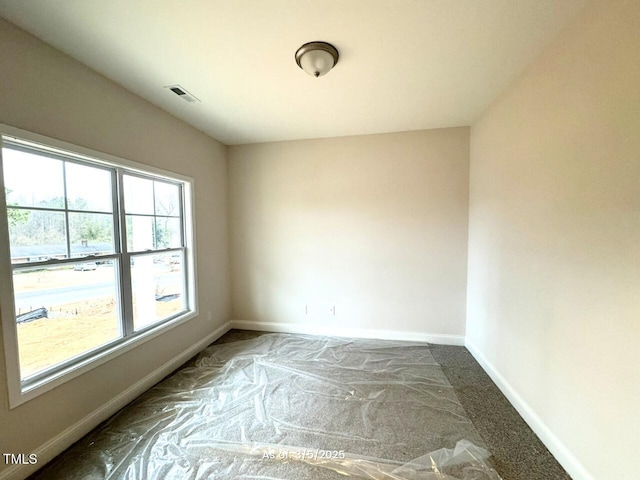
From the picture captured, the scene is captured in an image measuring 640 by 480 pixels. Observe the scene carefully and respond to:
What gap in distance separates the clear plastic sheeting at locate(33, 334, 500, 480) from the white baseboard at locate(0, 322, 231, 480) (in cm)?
7

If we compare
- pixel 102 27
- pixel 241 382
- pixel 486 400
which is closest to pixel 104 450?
pixel 241 382

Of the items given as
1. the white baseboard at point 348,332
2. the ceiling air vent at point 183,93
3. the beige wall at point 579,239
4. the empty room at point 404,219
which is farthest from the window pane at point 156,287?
the beige wall at point 579,239

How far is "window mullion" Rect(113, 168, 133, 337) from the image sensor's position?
2113mm

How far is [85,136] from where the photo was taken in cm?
181

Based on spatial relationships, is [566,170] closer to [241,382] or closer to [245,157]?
[241,382]

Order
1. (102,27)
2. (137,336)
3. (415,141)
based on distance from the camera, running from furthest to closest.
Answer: (415,141) → (137,336) → (102,27)

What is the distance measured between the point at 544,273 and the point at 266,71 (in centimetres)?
252

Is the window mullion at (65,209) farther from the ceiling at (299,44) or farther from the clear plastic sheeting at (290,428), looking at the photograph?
the clear plastic sheeting at (290,428)

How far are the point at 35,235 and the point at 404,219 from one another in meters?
3.36

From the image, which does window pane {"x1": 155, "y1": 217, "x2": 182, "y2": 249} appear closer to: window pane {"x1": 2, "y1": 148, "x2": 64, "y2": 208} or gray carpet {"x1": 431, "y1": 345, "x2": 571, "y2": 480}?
window pane {"x1": 2, "y1": 148, "x2": 64, "y2": 208}

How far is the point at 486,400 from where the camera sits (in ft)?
6.86

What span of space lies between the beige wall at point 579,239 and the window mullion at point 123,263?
10.8 ft

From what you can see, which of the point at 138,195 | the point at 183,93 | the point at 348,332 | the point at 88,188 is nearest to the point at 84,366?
the point at 88,188

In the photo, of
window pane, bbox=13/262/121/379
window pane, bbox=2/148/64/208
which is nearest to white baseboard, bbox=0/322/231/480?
Answer: window pane, bbox=13/262/121/379
